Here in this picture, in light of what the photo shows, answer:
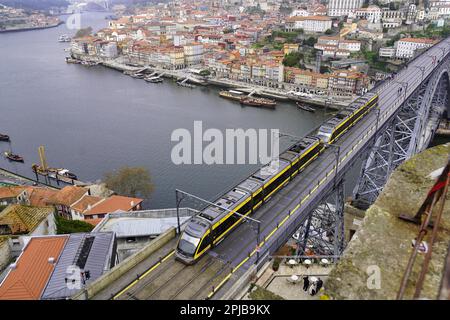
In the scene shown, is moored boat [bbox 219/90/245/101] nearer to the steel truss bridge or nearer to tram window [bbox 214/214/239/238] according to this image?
the steel truss bridge

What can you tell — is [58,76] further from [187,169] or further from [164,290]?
[164,290]

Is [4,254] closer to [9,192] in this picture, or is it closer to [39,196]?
[9,192]

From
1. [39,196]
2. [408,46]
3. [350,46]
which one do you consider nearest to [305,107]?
[350,46]

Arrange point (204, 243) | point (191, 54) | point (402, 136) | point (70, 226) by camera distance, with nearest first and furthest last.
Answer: point (204, 243), point (70, 226), point (402, 136), point (191, 54)

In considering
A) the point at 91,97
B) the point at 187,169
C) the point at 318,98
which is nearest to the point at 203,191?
the point at 187,169

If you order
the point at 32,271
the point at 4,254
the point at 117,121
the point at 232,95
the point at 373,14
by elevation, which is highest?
the point at 373,14

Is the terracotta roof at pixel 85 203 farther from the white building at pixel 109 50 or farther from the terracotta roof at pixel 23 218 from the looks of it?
the white building at pixel 109 50
